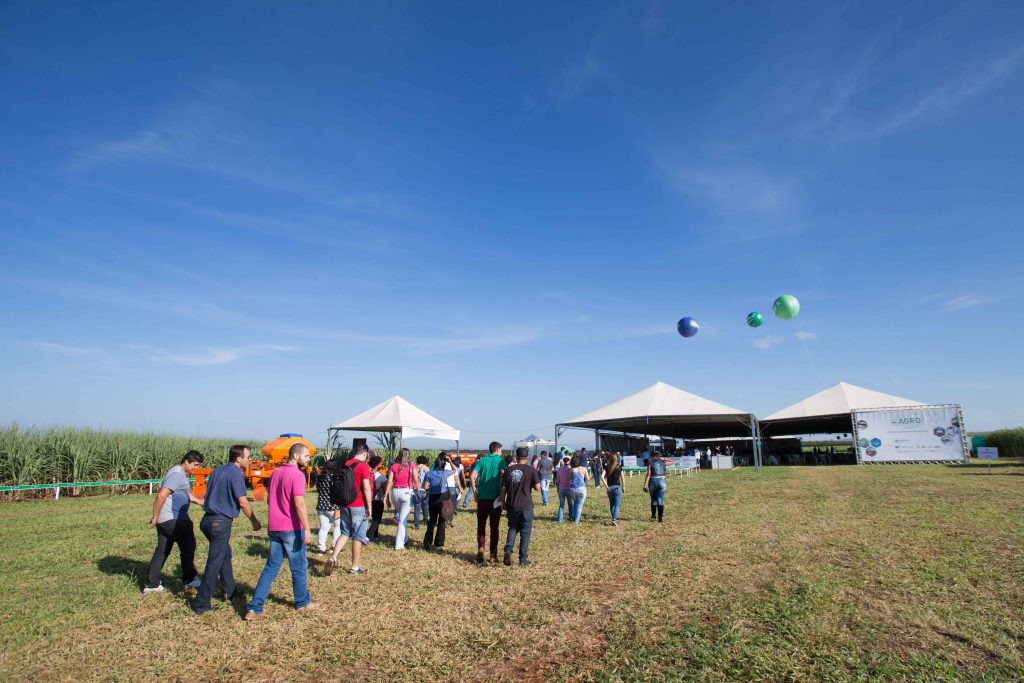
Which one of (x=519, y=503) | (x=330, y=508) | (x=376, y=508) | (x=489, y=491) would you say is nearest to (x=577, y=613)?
(x=519, y=503)

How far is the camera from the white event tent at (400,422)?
23091mm

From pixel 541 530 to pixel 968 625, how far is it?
23.1 ft

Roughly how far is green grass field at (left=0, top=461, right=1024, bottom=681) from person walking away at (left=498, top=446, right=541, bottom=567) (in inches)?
17.1

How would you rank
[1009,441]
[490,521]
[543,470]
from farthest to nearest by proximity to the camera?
[1009,441] → [543,470] → [490,521]

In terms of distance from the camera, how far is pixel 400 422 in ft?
75.9

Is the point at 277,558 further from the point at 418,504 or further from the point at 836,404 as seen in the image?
the point at 836,404

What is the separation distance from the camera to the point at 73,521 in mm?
12070

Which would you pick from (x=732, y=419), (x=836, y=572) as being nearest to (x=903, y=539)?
(x=836, y=572)

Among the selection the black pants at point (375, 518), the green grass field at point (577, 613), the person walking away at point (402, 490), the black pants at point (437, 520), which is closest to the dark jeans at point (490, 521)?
the green grass field at point (577, 613)

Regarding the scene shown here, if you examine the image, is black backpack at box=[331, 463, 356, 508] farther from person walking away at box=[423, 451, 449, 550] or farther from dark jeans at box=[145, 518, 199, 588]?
person walking away at box=[423, 451, 449, 550]

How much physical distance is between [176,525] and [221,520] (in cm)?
119

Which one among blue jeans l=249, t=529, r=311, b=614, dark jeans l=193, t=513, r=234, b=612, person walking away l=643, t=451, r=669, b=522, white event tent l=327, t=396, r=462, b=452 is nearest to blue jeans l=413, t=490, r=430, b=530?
person walking away l=643, t=451, r=669, b=522

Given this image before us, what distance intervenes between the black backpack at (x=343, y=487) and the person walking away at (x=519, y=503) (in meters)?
2.19

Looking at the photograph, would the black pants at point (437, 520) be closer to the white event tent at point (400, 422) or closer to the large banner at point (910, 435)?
the white event tent at point (400, 422)
